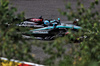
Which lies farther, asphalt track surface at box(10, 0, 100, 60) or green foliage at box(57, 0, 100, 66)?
asphalt track surface at box(10, 0, 100, 60)

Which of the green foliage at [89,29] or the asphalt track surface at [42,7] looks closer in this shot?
the green foliage at [89,29]

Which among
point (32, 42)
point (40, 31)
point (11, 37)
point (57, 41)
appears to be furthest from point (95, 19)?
point (40, 31)

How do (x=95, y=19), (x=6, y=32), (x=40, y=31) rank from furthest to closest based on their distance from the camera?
(x=40, y=31) < (x=95, y=19) < (x=6, y=32)

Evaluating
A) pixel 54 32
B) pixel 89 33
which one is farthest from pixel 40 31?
pixel 89 33

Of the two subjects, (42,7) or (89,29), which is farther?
(42,7)

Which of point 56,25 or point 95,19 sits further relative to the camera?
point 56,25

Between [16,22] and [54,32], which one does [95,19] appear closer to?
[16,22]

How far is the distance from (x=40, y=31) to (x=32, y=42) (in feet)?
26.3

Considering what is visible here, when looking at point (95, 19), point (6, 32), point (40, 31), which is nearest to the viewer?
point (6, 32)

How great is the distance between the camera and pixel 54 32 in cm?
1359

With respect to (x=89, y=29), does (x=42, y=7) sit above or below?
above

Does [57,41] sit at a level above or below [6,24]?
below

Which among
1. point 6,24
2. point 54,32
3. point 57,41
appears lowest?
point 54,32

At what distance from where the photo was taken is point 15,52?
5.39 metres
